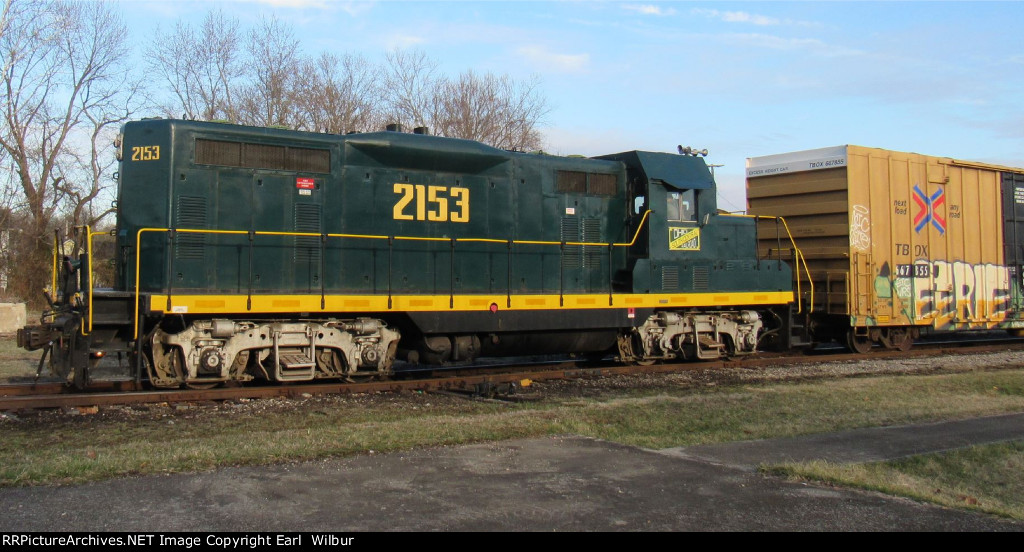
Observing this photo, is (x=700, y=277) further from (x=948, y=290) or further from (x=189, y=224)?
(x=189, y=224)

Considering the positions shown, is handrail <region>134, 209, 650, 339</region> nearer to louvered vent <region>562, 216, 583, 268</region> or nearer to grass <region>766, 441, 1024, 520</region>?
louvered vent <region>562, 216, 583, 268</region>

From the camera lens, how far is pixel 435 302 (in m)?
11.2

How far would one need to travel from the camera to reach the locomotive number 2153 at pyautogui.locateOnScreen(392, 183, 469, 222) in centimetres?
1133

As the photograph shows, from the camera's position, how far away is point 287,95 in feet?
110

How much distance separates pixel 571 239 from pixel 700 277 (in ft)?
8.20

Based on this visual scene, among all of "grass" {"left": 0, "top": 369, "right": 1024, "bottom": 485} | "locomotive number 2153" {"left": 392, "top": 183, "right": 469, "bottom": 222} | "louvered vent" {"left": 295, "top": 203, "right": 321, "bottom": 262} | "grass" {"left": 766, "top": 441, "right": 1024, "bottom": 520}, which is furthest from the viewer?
"locomotive number 2153" {"left": 392, "top": 183, "right": 469, "bottom": 222}

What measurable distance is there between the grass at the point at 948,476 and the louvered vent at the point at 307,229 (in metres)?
6.82

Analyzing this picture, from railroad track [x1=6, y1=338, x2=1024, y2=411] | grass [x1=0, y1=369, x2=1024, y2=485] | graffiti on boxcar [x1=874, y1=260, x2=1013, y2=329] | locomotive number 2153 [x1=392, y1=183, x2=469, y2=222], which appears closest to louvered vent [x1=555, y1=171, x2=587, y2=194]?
locomotive number 2153 [x1=392, y1=183, x2=469, y2=222]

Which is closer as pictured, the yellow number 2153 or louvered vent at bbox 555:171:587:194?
the yellow number 2153

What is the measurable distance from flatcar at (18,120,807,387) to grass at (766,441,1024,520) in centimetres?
620

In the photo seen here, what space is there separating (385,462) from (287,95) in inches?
1181

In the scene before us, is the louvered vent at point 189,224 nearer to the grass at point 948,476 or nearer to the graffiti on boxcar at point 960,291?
the grass at point 948,476
